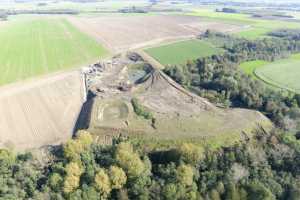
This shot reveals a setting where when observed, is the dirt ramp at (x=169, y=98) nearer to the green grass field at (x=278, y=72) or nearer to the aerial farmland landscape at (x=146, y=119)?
the aerial farmland landscape at (x=146, y=119)

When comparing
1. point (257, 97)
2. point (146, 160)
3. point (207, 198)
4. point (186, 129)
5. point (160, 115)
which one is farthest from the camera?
point (257, 97)

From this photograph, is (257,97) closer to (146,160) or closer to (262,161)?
(262,161)

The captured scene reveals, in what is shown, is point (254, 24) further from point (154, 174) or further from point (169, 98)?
point (154, 174)

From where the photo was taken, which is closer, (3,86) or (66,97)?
(66,97)

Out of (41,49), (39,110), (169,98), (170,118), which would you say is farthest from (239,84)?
(41,49)

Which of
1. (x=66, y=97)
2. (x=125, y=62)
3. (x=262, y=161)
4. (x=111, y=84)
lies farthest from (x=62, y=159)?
(x=125, y=62)

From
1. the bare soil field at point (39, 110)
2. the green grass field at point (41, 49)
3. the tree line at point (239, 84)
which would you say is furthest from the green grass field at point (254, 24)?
the bare soil field at point (39, 110)

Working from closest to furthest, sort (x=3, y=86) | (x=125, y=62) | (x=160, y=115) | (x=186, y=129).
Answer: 1. (x=186, y=129)
2. (x=160, y=115)
3. (x=3, y=86)
4. (x=125, y=62)
